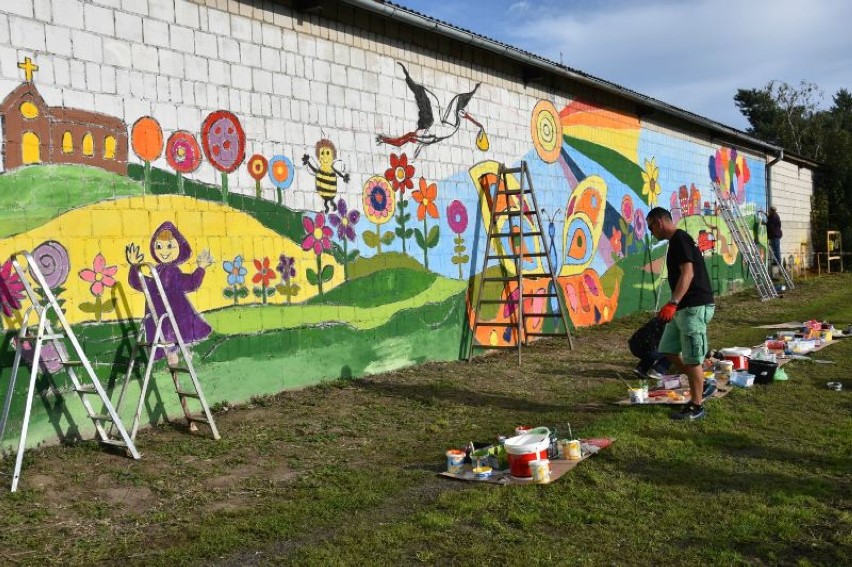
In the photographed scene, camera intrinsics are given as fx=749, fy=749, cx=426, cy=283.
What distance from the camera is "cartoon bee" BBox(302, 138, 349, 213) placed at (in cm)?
835

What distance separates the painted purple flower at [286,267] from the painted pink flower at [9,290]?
8.61ft

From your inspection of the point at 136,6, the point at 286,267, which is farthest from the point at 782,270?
the point at 136,6

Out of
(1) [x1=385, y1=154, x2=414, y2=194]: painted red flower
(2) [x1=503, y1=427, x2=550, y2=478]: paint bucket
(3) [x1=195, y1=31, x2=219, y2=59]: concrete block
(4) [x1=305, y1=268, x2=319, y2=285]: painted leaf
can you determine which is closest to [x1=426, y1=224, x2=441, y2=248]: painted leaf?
(1) [x1=385, y1=154, x2=414, y2=194]: painted red flower

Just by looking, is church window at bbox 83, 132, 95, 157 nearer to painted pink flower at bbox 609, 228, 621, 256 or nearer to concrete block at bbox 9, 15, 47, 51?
concrete block at bbox 9, 15, 47, 51

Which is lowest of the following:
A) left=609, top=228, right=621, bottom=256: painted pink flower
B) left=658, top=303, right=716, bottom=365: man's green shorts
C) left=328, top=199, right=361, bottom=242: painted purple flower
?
left=658, top=303, right=716, bottom=365: man's green shorts

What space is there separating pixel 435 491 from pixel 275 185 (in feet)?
13.4

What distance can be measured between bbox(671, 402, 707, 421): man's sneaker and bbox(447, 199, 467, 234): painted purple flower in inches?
179

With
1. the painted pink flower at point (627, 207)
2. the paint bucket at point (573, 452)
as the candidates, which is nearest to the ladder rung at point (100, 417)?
the paint bucket at point (573, 452)

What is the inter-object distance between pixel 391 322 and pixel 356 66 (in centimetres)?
312

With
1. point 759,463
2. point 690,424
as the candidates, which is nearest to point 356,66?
point 690,424

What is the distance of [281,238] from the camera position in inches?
313

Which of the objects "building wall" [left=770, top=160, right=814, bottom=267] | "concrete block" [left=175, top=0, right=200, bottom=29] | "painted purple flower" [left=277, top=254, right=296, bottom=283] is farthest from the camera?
"building wall" [left=770, top=160, right=814, bottom=267]

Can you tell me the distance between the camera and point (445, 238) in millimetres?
10266

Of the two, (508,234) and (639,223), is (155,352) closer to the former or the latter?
(508,234)
